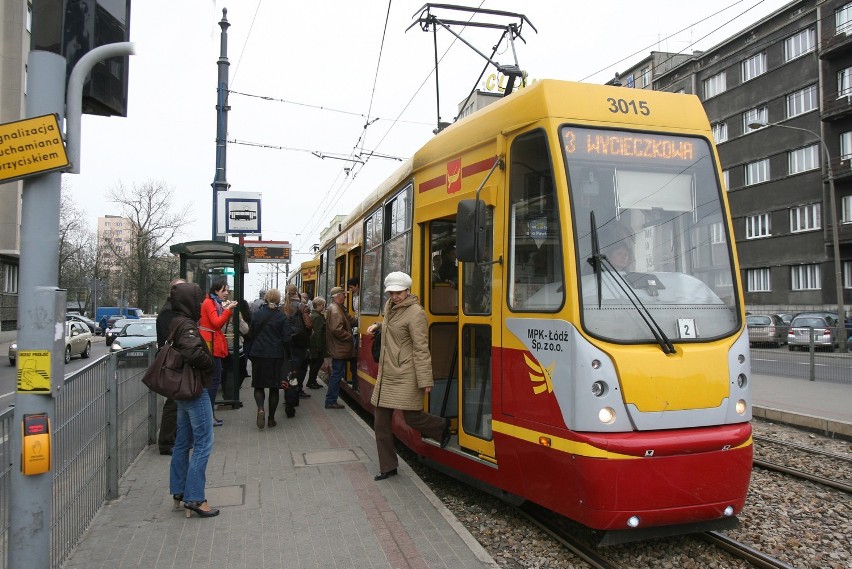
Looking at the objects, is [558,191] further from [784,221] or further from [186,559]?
[784,221]

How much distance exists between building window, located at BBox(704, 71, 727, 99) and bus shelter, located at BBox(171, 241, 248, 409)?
36749 millimetres

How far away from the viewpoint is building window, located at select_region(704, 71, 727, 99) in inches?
1512

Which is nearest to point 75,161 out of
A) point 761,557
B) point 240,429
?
point 761,557

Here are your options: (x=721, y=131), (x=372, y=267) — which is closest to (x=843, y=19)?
(x=721, y=131)

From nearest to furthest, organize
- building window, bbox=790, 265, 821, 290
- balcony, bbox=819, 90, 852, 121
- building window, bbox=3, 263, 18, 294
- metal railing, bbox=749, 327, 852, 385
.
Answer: metal railing, bbox=749, 327, 852, 385, balcony, bbox=819, 90, 852, 121, building window, bbox=790, 265, 821, 290, building window, bbox=3, 263, 18, 294

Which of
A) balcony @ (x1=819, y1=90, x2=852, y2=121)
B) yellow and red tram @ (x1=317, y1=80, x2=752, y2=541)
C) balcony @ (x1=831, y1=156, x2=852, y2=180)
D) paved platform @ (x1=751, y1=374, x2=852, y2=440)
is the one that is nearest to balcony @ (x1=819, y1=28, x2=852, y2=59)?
balcony @ (x1=819, y1=90, x2=852, y2=121)

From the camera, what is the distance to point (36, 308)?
10.5 feet

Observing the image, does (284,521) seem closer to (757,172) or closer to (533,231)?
(533,231)

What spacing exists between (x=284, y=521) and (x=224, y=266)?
20.0ft

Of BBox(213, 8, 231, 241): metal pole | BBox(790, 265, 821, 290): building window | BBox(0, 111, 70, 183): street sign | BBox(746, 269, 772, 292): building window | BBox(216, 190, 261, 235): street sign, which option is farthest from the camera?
BBox(746, 269, 772, 292): building window

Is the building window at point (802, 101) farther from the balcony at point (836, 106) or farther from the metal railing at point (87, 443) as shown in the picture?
the metal railing at point (87, 443)

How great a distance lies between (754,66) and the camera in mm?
36219

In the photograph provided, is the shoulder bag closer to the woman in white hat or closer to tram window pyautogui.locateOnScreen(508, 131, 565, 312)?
the woman in white hat

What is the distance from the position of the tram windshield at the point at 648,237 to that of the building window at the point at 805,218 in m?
32.9
